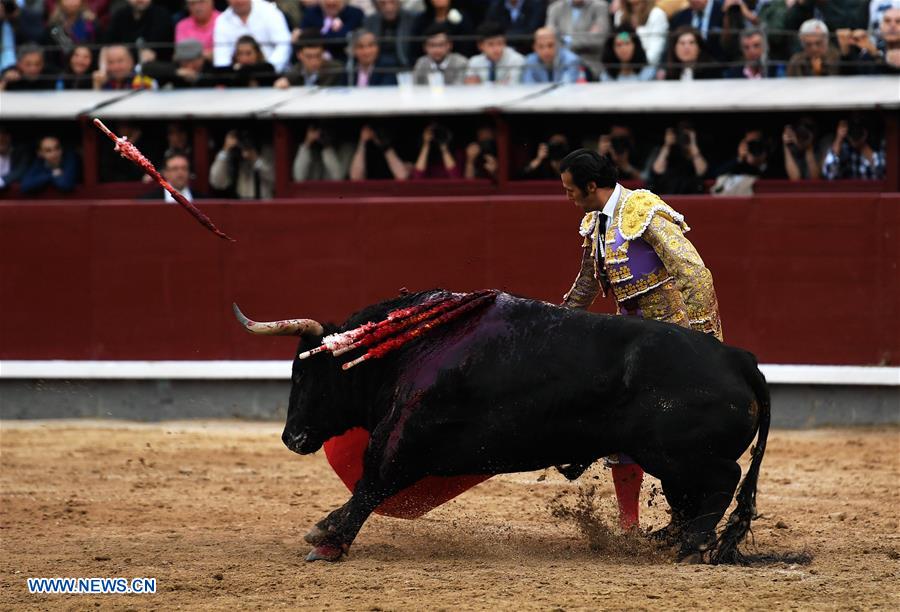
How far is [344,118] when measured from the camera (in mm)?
10023

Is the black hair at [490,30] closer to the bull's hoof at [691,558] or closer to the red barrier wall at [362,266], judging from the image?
the red barrier wall at [362,266]

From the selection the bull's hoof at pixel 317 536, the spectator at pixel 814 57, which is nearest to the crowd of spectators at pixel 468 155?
the spectator at pixel 814 57

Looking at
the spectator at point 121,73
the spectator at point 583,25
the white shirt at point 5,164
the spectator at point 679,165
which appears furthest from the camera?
the spectator at point 121,73

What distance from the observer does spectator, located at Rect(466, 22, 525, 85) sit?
9.64 meters

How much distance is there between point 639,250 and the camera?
5344 mm

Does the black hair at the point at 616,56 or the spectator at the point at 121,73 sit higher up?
the black hair at the point at 616,56

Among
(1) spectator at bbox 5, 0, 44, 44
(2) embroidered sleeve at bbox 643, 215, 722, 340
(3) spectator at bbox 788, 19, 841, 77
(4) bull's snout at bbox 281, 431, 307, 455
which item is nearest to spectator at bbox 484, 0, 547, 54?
(3) spectator at bbox 788, 19, 841, 77

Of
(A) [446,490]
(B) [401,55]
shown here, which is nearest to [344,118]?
(B) [401,55]

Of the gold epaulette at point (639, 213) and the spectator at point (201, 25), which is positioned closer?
the gold epaulette at point (639, 213)

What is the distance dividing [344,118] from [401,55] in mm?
539

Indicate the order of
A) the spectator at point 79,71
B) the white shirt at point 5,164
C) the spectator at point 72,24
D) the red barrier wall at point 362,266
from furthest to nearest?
1. the spectator at point 72,24
2. the spectator at point 79,71
3. the white shirt at point 5,164
4. the red barrier wall at point 362,266

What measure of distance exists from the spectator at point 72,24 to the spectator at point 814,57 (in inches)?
193

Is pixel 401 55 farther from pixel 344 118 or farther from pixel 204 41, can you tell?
pixel 204 41

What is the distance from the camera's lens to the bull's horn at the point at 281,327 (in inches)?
208
